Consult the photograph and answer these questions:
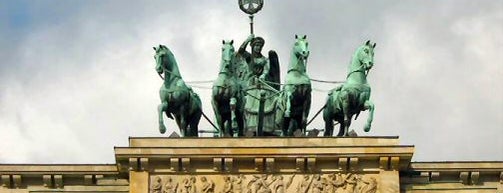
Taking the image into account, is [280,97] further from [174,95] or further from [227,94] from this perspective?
[174,95]

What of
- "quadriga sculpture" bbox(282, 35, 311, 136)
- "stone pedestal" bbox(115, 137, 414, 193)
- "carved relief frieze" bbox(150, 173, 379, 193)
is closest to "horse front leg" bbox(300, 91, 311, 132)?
"quadriga sculpture" bbox(282, 35, 311, 136)

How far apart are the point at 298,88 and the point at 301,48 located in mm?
1134

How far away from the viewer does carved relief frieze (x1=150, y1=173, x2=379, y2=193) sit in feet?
137

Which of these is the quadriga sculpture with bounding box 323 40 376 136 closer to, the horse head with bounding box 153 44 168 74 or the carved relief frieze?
the carved relief frieze

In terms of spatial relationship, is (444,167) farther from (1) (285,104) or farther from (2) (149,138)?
(2) (149,138)

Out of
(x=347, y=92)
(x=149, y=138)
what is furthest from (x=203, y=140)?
(x=347, y=92)

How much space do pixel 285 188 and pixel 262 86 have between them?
5915 millimetres

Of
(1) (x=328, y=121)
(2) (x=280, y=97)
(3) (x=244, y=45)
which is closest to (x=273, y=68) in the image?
(3) (x=244, y=45)

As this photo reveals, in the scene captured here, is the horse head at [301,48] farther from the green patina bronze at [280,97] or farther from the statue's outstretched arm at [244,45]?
the statue's outstretched arm at [244,45]

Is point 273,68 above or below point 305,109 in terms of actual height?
above

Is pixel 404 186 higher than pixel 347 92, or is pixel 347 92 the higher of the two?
pixel 347 92

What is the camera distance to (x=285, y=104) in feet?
145

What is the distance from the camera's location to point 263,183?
4169 centimetres

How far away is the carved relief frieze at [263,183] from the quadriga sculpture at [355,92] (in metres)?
2.29
